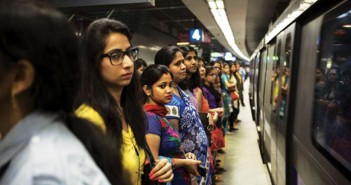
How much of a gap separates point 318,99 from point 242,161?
357cm

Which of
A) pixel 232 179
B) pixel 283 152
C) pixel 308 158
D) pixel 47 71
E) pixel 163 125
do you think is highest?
pixel 47 71

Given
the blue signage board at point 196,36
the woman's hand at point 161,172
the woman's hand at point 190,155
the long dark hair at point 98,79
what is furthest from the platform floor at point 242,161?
the blue signage board at point 196,36

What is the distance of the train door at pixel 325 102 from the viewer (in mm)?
1917

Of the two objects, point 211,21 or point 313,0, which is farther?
point 211,21

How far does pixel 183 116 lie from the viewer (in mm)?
2521

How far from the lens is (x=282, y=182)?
3.54m

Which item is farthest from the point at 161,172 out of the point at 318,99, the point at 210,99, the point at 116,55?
the point at 210,99

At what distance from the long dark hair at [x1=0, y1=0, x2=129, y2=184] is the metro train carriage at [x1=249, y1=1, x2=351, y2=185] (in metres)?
1.46

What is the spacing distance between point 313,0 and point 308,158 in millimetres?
1082

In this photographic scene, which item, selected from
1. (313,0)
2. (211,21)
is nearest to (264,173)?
(313,0)

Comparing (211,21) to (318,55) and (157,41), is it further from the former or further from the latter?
(318,55)

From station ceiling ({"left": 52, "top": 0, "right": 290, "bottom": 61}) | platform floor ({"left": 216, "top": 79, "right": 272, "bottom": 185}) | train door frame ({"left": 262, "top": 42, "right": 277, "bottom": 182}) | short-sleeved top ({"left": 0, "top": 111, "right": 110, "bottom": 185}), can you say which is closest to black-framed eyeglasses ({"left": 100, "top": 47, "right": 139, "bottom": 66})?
short-sleeved top ({"left": 0, "top": 111, "right": 110, "bottom": 185})

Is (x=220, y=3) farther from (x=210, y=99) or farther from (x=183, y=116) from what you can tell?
(x=183, y=116)

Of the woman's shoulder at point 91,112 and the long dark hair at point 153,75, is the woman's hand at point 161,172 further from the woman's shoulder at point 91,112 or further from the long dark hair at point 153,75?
the long dark hair at point 153,75
